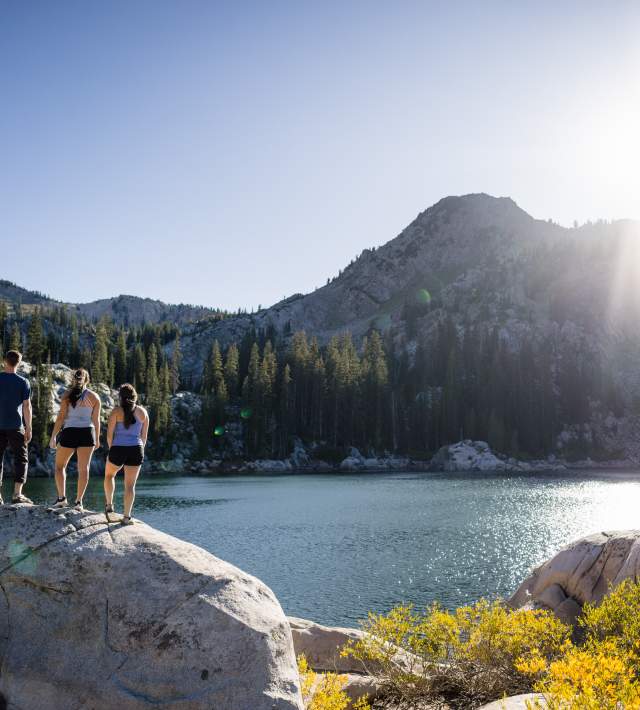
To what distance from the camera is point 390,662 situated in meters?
9.85

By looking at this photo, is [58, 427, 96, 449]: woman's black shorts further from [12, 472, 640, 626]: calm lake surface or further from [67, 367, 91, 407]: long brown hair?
[12, 472, 640, 626]: calm lake surface

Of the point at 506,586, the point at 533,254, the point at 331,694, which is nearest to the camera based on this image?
the point at 331,694

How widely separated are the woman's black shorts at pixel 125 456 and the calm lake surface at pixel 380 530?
1549 cm

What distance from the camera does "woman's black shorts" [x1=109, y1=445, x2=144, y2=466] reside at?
10352 millimetres

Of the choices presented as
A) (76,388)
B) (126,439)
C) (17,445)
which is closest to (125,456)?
(126,439)

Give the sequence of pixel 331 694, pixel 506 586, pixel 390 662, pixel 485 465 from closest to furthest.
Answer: pixel 331 694, pixel 390 662, pixel 506 586, pixel 485 465

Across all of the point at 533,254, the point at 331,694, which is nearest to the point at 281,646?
the point at 331,694

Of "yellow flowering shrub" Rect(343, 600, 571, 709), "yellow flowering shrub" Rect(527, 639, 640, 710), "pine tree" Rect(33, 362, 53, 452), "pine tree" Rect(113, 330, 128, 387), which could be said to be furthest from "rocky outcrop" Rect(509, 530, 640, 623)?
"pine tree" Rect(113, 330, 128, 387)

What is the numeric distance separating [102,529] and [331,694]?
14.4 feet

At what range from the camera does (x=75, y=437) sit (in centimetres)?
1059

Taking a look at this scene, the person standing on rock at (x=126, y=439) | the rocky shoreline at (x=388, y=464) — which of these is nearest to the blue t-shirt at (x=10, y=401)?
the person standing on rock at (x=126, y=439)

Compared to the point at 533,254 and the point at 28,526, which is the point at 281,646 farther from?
the point at 533,254

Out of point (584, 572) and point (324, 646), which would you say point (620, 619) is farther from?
point (324, 646)

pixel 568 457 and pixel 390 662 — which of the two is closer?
pixel 390 662
